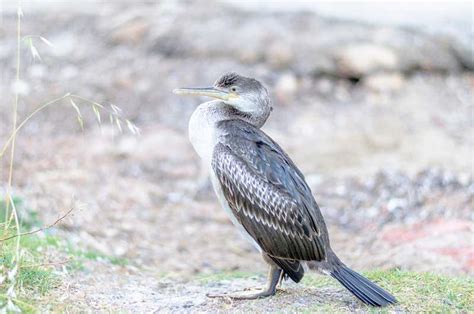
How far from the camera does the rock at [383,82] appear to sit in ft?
45.3

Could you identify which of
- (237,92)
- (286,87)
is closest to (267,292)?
(237,92)

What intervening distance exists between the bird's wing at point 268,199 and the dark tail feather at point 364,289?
24cm

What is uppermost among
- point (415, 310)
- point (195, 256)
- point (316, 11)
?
point (316, 11)

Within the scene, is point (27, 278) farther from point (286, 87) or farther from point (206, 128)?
point (286, 87)

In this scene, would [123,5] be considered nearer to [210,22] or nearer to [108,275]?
[210,22]

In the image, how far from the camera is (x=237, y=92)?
23.0ft

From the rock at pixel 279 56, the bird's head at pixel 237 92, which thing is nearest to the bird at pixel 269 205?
the bird's head at pixel 237 92

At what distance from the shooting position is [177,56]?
14.4m

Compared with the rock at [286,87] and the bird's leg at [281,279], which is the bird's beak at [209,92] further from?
the rock at [286,87]

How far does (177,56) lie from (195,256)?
5.62m

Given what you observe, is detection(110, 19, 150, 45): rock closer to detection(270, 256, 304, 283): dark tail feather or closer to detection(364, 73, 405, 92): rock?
detection(364, 73, 405, 92): rock

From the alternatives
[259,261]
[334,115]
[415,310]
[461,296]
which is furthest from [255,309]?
[334,115]

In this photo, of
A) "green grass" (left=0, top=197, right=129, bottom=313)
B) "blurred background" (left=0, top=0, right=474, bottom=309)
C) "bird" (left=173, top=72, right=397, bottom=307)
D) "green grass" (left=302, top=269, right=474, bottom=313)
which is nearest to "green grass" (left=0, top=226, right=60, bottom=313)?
"green grass" (left=0, top=197, right=129, bottom=313)

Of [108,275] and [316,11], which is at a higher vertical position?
[316,11]
